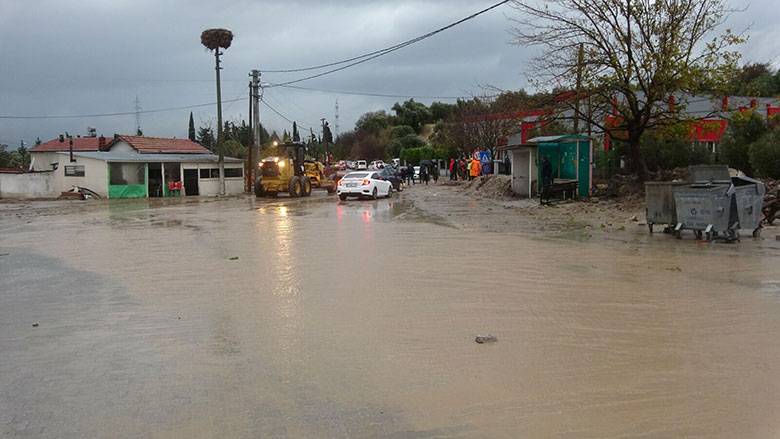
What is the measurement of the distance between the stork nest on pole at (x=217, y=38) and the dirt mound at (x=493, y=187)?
19.9 metres

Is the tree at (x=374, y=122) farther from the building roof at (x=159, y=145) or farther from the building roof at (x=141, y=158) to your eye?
the building roof at (x=141, y=158)

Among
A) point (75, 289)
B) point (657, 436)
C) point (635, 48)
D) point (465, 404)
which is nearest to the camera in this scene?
point (657, 436)

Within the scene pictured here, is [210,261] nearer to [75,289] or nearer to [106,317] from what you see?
[75,289]

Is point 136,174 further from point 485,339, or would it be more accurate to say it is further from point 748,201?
point 485,339

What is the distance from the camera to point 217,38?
44.5 m

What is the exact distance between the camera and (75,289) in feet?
30.5

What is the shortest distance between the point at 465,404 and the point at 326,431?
1.06m

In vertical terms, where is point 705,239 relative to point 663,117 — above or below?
below

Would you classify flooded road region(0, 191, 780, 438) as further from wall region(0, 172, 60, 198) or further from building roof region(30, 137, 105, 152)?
building roof region(30, 137, 105, 152)

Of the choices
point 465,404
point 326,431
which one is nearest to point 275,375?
point 326,431

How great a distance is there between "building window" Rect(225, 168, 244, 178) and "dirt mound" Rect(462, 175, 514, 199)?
1854 cm

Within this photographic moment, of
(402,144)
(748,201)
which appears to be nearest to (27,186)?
(748,201)

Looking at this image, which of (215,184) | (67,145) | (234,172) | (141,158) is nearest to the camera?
(141,158)

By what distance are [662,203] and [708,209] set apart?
53.9 inches
